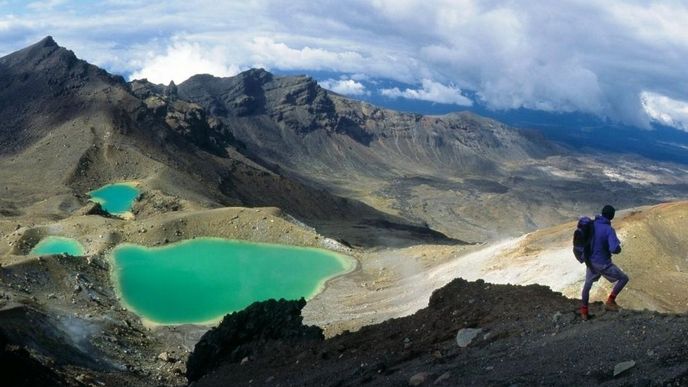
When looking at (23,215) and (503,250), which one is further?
(23,215)

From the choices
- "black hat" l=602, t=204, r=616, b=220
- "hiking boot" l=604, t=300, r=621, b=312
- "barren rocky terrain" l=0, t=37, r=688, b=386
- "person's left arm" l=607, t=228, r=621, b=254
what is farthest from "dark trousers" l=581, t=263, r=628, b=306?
"black hat" l=602, t=204, r=616, b=220

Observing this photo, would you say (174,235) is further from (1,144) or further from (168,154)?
(1,144)

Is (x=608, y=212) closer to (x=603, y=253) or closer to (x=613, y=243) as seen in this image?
(x=613, y=243)

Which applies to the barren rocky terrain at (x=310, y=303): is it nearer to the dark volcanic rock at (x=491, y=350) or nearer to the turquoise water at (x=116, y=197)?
the dark volcanic rock at (x=491, y=350)

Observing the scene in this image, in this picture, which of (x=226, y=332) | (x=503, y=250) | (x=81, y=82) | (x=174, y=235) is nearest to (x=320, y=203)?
(x=81, y=82)

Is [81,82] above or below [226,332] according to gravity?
above

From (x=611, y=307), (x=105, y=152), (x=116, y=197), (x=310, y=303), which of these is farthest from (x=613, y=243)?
(x=105, y=152)

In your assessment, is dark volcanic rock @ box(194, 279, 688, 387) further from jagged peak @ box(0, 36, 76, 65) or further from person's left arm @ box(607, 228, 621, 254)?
jagged peak @ box(0, 36, 76, 65)
